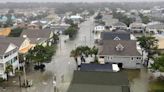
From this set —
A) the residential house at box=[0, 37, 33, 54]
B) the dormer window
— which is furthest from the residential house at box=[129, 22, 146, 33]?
the residential house at box=[0, 37, 33, 54]

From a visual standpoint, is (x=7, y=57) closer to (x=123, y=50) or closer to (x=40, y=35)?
(x=123, y=50)

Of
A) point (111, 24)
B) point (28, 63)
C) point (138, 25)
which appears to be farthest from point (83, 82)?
point (111, 24)

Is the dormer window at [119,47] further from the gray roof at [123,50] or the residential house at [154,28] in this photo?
the residential house at [154,28]

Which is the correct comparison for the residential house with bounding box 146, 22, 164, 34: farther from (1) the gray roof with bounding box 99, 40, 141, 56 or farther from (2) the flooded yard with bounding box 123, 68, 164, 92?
(2) the flooded yard with bounding box 123, 68, 164, 92

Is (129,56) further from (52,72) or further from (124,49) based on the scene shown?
(52,72)

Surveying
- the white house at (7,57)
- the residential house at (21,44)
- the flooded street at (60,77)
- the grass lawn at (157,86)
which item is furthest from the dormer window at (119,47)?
the white house at (7,57)

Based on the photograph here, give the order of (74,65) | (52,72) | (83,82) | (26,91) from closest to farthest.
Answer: (83,82)
(26,91)
(52,72)
(74,65)

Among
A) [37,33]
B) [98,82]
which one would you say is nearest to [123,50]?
[98,82]
